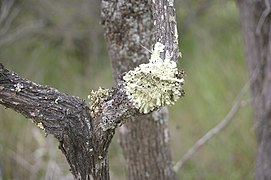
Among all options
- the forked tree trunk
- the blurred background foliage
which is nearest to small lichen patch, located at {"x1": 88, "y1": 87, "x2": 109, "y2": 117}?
the forked tree trunk

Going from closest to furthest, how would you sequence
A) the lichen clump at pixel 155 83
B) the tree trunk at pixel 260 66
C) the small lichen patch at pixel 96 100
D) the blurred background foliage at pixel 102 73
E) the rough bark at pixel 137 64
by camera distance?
the lichen clump at pixel 155 83, the small lichen patch at pixel 96 100, the rough bark at pixel 137 64, the tree trunk at pixel 260 66, the blurred background foliage at pixel 102 73

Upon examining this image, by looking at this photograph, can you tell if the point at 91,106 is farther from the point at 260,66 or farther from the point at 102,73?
the point at 102,73

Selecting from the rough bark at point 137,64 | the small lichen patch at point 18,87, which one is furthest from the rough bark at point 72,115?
the rough bark at point 137,64

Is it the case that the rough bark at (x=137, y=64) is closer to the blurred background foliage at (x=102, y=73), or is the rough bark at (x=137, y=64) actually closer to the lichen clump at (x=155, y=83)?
the lichen clump at (x=155, y=83)

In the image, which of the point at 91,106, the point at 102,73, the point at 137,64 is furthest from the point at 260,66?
the point at 102,73

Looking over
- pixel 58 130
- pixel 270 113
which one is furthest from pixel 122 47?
pixel 270 113

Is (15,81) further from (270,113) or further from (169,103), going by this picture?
(270,113)
